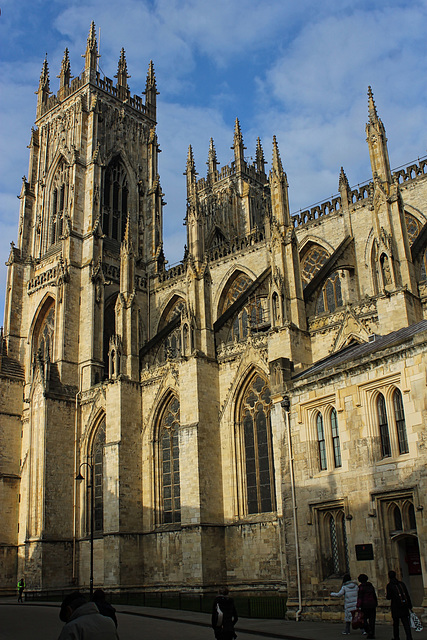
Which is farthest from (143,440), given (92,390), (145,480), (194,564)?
(194,564)

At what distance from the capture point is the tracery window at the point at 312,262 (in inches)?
1405

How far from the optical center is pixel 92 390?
36.5 metres

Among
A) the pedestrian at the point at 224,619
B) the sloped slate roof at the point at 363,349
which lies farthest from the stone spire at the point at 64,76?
the pedestrian at the point at 224,619

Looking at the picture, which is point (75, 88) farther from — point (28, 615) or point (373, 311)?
point (28, 615)

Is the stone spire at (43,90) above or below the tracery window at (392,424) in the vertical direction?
above

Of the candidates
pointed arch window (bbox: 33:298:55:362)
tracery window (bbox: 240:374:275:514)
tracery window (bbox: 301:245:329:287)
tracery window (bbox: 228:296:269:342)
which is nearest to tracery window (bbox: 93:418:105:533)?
pointed arch window (bbox: 33:298:55:362)

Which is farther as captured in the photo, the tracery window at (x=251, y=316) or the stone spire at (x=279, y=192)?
the tracery window at (x=251, y=316)

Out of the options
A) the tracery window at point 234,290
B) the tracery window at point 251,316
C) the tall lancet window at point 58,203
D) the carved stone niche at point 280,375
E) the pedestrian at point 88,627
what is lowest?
the pedestrian at point 88,627

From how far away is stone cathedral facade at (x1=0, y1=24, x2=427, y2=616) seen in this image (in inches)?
625

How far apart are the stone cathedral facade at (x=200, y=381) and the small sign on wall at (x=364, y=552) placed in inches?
4.3

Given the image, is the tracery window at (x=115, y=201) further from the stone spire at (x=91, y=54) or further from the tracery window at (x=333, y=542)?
the tracery window at (x=333, y=542)

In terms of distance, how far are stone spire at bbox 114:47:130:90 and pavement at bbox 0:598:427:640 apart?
36410 millimetres

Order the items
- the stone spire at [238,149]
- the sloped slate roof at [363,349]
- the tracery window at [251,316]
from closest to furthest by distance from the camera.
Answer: the sloped slate roof at [363,349] → the tracery window at [251,316] → the stone spire at [238,149]

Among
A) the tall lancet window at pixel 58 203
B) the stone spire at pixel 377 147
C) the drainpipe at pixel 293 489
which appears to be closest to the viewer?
the drainpipe at pixel 293 489
